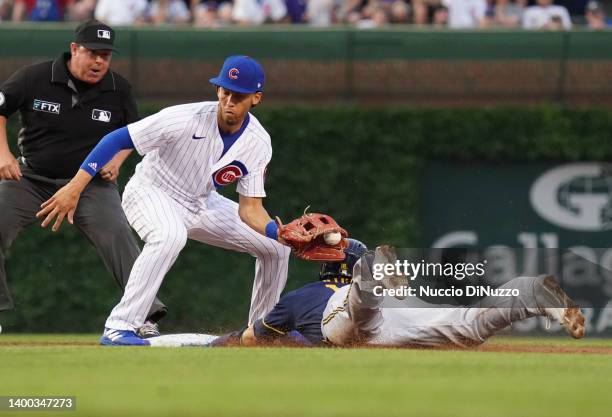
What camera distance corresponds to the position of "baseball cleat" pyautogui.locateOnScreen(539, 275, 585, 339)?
7070 millimetres

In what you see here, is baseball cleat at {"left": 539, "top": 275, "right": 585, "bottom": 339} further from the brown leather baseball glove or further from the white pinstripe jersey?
the white pinstripe jersey

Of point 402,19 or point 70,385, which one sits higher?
point 402,19

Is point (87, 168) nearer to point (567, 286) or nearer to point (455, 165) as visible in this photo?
point (567, 286)

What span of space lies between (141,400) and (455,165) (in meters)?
8.37

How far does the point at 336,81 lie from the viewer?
1324 centimetres

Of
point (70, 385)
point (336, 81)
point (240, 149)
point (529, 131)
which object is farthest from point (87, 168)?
point (529, 131)

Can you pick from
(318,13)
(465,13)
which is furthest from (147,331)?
(465,13)

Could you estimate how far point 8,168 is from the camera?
8594mm

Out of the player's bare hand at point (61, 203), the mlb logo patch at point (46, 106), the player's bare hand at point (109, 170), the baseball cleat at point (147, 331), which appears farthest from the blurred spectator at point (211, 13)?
the player's bare hand at point (61, 203)

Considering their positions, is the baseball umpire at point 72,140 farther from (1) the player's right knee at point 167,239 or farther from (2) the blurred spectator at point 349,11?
(2) the blurred spectator at point 349,11

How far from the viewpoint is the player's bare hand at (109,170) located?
870 cm

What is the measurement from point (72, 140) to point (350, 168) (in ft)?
15.9

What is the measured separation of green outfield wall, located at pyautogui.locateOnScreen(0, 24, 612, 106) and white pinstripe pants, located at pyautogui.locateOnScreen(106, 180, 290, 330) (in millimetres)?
4697
